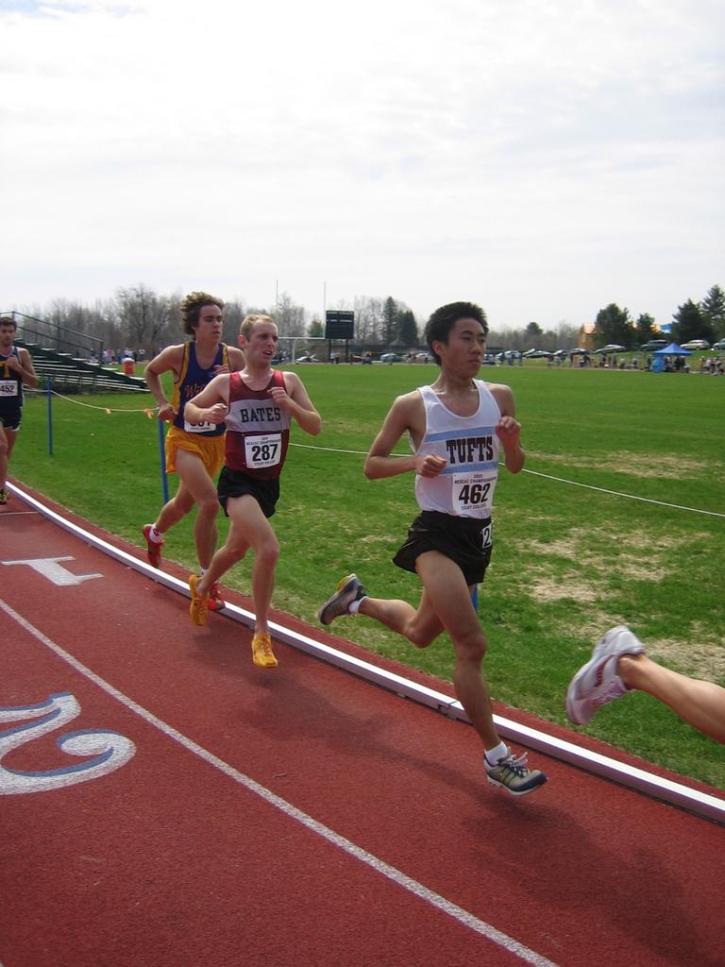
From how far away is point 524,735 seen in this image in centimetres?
450

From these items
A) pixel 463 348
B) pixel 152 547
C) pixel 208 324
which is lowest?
pixel 152 547

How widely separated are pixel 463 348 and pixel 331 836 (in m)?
2.24

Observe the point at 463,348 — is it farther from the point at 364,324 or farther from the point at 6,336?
the point at 364,324

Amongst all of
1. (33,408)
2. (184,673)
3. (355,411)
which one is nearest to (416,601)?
(184,673)

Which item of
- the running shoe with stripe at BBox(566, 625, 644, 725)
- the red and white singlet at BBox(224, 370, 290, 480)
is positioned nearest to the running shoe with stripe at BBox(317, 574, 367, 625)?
the red and white singlet at BBox(224, 370, 290, 480)

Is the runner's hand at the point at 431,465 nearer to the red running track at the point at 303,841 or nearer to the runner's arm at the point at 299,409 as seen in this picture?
the red running track at the point at 303,841

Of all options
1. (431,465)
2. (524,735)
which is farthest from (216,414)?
(524,735)

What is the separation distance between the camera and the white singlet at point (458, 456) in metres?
4.18

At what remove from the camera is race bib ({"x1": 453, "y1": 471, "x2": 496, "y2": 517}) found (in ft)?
13.7

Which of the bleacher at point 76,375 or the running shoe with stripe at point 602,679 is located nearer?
the running shoe with stripe at point 602,679

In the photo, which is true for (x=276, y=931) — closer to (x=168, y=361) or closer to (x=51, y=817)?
(x=51, y=817)

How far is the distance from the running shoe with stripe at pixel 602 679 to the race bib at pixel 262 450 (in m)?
2.75

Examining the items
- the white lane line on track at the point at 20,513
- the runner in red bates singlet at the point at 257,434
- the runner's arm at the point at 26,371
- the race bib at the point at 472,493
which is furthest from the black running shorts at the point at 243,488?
the runner's arm at the point at 26,371

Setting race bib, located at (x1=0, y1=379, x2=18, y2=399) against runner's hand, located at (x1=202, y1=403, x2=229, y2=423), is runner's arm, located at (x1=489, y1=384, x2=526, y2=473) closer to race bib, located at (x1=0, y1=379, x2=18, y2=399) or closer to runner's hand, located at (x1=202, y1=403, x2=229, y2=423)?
runner's hand, located at (x1=202, y1=403, x2=229, y2=423)
